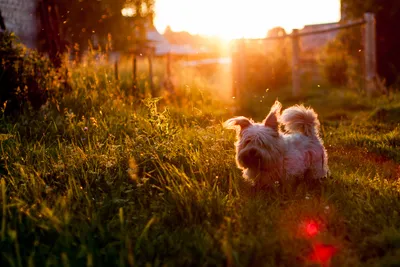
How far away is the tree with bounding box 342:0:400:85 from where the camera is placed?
15328 millimetres

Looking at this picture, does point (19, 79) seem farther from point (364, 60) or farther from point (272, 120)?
point (364, 60)

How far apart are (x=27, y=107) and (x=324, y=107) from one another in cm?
767

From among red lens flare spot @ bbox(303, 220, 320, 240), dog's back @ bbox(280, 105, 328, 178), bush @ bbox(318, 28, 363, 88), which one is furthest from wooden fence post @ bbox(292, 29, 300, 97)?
red lens flare spot @ bbox(303, 220, 320, 240)

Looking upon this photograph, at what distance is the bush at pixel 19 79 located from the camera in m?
8.45

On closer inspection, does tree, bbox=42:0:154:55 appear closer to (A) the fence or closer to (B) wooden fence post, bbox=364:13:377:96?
(A) the fence

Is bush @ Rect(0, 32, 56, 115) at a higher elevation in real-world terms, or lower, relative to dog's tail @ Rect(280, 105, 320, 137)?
higher

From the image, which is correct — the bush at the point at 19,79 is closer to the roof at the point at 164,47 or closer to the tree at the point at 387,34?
the tree at the point at 387,34

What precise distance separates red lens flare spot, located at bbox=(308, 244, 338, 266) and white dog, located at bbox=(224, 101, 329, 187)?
1575 mm

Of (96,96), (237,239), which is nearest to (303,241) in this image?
(237,239)

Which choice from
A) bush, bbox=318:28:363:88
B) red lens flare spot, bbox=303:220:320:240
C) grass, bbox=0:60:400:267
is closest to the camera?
grass, bbox=0:60:400:267

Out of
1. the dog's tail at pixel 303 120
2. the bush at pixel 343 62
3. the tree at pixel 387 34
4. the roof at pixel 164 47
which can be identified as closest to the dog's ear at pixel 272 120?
the dog's tail at pixel 303 120

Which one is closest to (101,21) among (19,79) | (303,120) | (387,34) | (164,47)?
(387,34)

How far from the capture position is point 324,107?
42.0 feet

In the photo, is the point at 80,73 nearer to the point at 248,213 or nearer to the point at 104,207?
the point at 104,207
